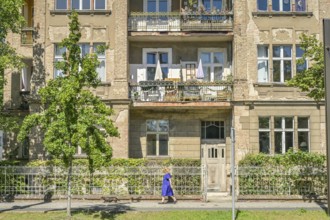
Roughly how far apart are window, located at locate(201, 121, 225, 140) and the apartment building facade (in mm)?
56

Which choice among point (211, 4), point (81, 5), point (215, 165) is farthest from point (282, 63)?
point (81, 5)

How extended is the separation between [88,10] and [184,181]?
10.4m

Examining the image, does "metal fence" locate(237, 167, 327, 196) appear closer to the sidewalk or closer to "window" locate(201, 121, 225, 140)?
the sidewalk

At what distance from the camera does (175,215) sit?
605 inches

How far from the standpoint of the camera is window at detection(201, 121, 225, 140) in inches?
943

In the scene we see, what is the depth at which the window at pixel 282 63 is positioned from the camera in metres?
22.5

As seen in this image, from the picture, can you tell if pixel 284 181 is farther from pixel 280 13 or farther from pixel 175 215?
pixel 280 13

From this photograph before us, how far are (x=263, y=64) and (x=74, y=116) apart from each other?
11.8 m

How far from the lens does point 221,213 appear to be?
51.4 feet

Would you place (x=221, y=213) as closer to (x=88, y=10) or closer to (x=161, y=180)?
(x=161, y=180)

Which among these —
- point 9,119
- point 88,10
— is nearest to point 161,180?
point 9,119

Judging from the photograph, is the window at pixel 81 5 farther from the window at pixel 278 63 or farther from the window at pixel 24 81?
the window at pixel 278 63

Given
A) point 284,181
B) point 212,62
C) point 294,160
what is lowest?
point 284,181

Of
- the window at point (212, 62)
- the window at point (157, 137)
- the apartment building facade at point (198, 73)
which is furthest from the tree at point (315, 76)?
the window at point (157, 137)
